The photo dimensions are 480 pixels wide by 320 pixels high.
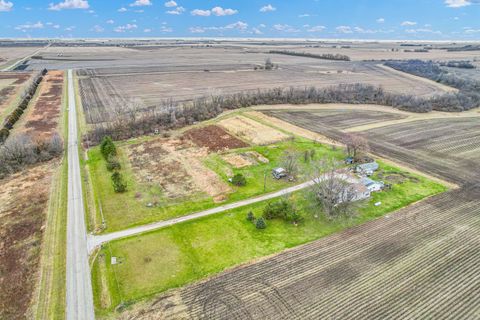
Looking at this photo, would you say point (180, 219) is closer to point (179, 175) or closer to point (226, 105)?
point (179, 175)

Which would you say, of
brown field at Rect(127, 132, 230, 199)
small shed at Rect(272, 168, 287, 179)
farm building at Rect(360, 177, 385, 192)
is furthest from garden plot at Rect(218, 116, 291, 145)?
farm building at Rect(360, 177, 385, 192)

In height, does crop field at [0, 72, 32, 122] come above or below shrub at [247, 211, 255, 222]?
above

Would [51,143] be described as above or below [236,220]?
above

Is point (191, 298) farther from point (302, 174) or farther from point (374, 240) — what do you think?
point (302, 174)

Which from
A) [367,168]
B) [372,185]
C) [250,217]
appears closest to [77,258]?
[250,217]

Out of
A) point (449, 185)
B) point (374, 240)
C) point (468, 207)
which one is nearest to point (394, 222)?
point (374, 240)

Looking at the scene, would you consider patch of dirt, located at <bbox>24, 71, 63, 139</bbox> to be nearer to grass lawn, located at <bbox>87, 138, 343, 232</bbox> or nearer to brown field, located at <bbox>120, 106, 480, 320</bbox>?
grass lawn, located at <bbox>87, 138, 343, 232</bbox>
